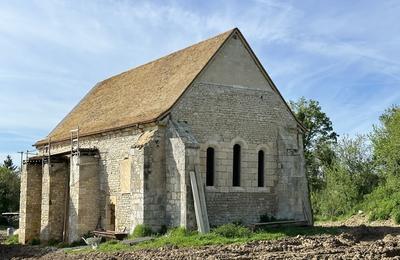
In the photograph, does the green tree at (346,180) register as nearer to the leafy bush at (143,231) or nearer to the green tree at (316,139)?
the green tree at (316,139)

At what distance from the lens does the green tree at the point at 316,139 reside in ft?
169

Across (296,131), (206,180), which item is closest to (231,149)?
(206,180)

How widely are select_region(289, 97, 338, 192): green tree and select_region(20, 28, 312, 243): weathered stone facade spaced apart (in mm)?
25882

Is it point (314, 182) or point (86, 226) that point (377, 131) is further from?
point (86, 226)

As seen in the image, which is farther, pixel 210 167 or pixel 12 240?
pixel 12 240

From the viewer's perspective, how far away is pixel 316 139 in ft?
175

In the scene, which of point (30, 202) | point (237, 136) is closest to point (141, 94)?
point (237, 136)

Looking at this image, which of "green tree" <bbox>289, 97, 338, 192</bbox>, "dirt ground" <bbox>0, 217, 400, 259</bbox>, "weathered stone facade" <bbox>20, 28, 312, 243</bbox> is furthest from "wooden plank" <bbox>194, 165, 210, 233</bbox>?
"green tree" <bbox>289, 97, 338, 192</bbox>

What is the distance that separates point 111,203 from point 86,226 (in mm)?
1617

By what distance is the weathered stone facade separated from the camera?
22172mm

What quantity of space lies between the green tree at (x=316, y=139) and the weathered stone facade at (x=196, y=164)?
84.9 ft

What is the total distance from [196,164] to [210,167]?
7.26ft

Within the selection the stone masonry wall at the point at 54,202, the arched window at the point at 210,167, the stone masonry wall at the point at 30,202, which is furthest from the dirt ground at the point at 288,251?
the stone masonry wall at the point at 30,202

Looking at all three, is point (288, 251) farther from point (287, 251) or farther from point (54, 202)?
point (54, 202)
